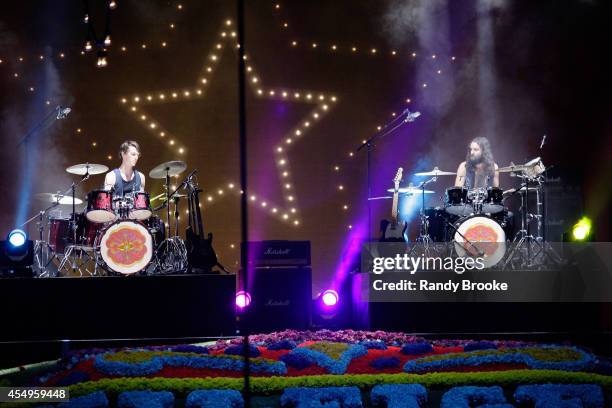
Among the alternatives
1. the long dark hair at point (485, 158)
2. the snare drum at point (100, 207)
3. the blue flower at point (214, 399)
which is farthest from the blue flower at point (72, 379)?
the long dark hair at point (485, 158)

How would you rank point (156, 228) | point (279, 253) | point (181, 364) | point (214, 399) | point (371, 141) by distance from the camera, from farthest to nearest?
1. point (371, 141)
2. point (156, 228)
3. point (279, 253)
4. point (181, 364)
5. point (214, 399)

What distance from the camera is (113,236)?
7156 millimetres

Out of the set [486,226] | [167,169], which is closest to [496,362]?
[486,226]

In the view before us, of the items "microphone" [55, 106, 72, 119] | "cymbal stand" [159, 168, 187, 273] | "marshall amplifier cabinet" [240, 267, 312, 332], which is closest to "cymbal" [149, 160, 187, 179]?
"cymbal stand" [159, 168, 187, 273]

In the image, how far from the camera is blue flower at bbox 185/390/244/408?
4.38 m

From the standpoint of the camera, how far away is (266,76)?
951cm

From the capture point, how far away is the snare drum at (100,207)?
7.54 meters

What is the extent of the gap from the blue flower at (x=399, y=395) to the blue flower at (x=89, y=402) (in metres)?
1.77

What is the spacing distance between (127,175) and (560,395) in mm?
6052

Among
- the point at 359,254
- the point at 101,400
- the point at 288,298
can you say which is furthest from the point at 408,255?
the point at 101,400

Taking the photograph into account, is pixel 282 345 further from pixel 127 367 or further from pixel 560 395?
pixel 560 395

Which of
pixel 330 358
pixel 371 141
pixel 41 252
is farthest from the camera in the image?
pixel 371 141

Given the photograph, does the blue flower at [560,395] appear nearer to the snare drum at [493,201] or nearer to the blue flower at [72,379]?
the blue flower at [72,379]

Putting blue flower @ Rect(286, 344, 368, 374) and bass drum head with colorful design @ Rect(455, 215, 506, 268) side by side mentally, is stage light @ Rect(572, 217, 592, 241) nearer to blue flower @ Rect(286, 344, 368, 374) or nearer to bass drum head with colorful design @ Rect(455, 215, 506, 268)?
bass drum head with colorful design @ Rect(455, 215, 506, 268)
